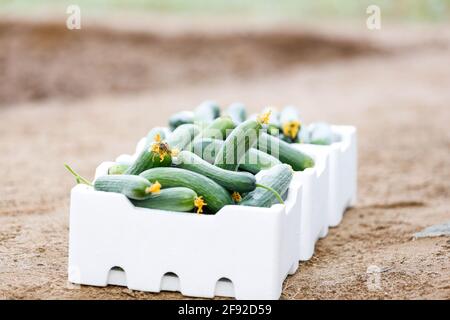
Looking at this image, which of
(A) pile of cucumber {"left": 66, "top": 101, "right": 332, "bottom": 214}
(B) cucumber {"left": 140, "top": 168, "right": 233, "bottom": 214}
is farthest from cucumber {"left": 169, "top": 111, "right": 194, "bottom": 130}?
(B) cucumber {"left": 140, "top": 168, "right": 233, "bottom": 214}

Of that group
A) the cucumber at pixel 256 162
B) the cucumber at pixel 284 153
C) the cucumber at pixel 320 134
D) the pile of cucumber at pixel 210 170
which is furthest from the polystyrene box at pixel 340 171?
the cucumber at pixel 256 162

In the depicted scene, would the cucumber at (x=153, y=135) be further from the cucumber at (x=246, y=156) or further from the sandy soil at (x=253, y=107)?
the sandy soil at (x=253, y=107)

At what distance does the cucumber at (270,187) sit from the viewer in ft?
12.8

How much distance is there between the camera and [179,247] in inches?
151

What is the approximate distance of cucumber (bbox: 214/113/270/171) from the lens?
4059 mm

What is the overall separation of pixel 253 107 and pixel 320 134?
485 centimetres

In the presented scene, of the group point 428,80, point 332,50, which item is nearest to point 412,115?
point 428,80

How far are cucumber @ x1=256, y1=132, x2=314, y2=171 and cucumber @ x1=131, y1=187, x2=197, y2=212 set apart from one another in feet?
2.68

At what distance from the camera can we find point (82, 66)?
1141 centimetres

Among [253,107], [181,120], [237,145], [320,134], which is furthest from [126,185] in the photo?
[253,107]

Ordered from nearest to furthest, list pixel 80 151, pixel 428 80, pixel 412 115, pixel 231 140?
pixel 231 140 < pixel 80 151 < pixel 412 115 < pixel 428 80

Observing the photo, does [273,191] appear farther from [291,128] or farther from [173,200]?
[291,128]

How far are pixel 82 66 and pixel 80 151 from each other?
413 centimetres
